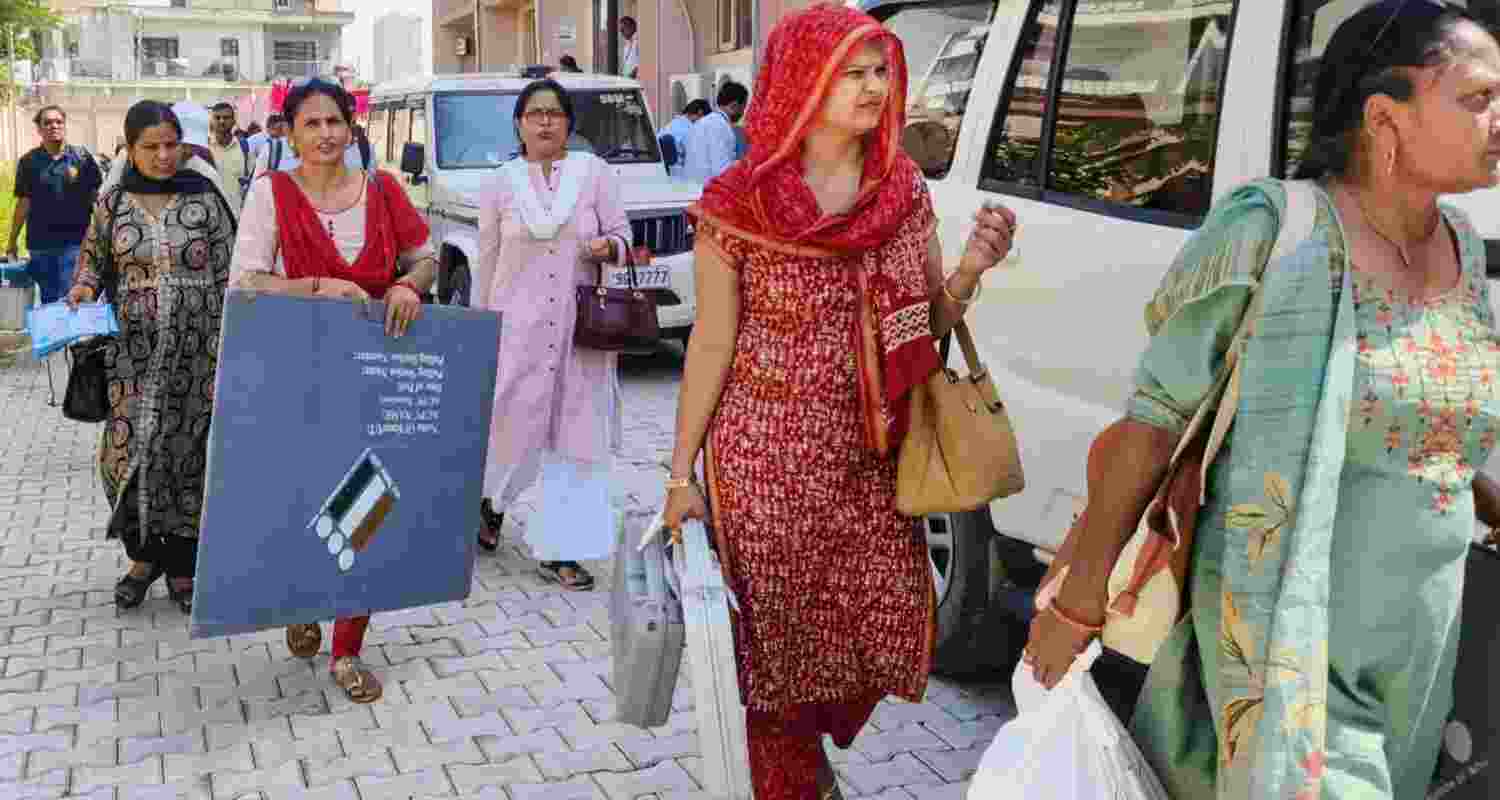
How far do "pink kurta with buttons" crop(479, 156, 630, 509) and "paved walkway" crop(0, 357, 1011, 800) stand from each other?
555mm

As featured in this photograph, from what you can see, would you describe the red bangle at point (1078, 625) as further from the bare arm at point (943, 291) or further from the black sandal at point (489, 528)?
the black sandal at point (489, 528)

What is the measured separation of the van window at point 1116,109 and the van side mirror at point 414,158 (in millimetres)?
7846

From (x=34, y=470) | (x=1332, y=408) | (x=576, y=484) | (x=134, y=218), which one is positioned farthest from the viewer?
(x=34, y=470)

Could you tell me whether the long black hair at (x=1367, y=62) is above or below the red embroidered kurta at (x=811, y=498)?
above

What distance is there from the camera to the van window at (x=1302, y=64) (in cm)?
324

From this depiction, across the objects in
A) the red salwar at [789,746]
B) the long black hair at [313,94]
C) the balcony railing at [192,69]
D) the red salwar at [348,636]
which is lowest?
the red salwar at [348,636]

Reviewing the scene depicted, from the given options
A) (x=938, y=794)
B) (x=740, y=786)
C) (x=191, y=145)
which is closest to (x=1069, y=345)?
(x=938, y=794)

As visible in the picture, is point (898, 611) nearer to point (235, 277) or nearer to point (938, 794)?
point (938, 794)

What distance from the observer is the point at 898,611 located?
334 centimetres

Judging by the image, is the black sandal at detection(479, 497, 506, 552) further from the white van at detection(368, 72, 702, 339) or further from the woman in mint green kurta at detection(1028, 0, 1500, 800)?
the woman in mint green kurta at detection(1028, 0, 1500, 800)

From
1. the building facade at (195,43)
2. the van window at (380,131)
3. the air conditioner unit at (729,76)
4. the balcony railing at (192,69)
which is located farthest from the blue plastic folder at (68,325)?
the balcony railing at (192,69)

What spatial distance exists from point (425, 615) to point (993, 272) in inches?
102

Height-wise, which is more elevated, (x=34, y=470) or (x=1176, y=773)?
(x=1176, y=773)

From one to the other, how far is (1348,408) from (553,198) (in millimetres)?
4055
